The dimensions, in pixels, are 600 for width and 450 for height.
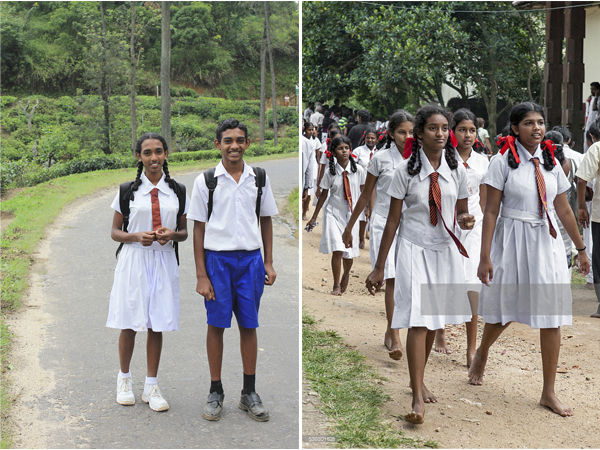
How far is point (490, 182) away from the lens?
4754 mm

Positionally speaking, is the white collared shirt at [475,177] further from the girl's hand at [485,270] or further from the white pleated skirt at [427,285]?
the white pleated skirt at [427,285]

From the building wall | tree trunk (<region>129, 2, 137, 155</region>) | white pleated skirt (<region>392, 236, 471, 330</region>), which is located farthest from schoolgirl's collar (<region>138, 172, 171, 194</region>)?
the building wall

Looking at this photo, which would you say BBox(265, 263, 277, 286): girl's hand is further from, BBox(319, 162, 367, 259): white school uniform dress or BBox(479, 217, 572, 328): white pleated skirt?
BBox(319, 162, 367, 259): white school uniform dress

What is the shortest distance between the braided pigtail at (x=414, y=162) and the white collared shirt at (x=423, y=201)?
0.06 ft

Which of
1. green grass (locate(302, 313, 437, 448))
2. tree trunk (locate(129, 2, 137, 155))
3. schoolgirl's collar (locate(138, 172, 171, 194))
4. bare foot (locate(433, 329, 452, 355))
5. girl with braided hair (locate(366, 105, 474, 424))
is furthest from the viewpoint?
tree trunk (locate(129, 2, 137, 155))

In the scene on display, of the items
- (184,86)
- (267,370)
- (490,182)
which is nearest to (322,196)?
(267,370)

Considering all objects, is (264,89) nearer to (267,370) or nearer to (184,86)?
(184,86)

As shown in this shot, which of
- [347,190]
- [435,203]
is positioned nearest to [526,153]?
[435,203]

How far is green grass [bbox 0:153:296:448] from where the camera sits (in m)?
7.22

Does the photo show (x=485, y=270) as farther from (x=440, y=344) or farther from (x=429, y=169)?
(x=440, y=344)

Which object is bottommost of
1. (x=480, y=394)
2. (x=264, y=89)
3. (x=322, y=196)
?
(x=480, y=394)

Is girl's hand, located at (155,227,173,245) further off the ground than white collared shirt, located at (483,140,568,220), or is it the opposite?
white collared shirt, located at (483,140,568,220)

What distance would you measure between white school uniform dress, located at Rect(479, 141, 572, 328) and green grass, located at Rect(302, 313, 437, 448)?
1003mm

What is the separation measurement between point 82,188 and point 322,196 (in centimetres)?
862
